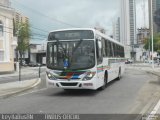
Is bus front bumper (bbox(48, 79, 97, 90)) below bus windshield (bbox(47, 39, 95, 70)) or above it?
below

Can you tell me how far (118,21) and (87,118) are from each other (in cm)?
6072

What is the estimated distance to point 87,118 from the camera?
9352 millimetres

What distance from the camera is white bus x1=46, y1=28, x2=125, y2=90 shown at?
47.3ft

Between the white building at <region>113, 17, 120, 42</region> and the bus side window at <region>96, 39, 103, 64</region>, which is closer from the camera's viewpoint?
the bus side window at <region>96, 39, 103, 64</region>

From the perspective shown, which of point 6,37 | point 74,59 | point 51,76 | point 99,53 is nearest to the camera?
point 74,59

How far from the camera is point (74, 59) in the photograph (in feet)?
47.7

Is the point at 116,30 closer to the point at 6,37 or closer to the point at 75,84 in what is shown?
the point at 6,37

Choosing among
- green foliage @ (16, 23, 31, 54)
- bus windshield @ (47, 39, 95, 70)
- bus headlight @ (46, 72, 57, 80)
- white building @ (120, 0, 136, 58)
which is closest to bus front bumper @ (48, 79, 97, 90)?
bus headlight @ (46, 72, 57, 80)

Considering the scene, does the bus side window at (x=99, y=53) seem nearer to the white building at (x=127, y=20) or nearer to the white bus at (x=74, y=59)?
the white bus at (x=74, y=59)

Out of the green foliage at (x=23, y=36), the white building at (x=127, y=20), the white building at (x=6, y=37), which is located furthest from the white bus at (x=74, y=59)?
the green foliage at (x=23, y=36)

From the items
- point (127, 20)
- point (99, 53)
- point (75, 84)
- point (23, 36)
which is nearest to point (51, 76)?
point (75, 84)

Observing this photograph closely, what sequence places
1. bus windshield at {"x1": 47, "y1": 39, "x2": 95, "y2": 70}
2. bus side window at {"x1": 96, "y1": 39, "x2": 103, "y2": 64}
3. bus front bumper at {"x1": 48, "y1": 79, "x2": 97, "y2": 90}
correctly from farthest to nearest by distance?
bus side window at {"x1": 96, "y1": 39, "x2": 103, "y2": 64}, bus windshield at {"x1": 47, "y1": 39, "x2": 95, "y2": 70}, bus front bumper at {"x1": 48, "y1": 79, "x2": 97, "y2": 90}

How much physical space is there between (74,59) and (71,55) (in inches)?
8.9

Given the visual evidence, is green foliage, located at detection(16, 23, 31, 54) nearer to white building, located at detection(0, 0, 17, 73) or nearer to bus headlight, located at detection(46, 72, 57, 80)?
white building, located at detection(0, 0, 17, 73)
